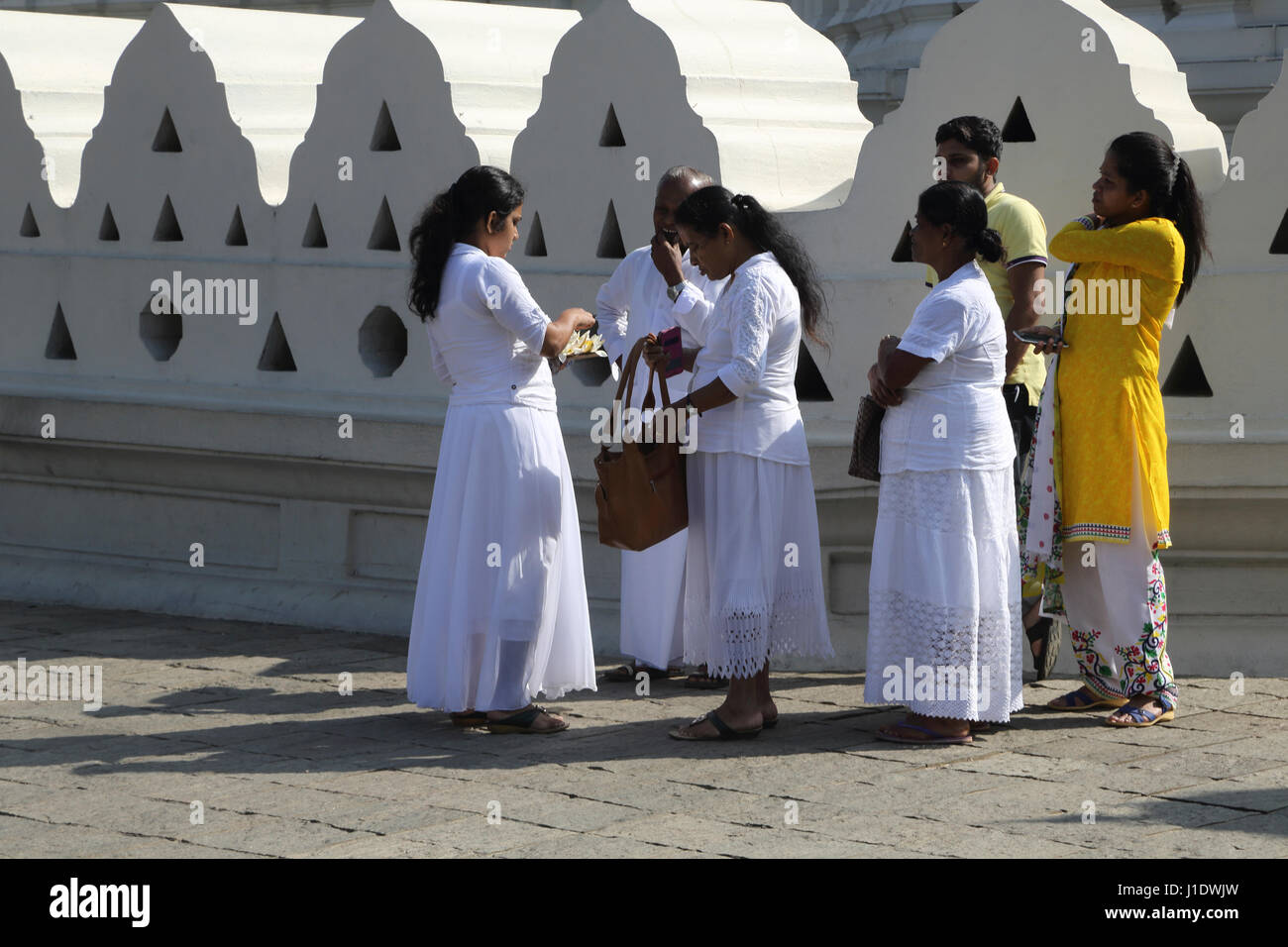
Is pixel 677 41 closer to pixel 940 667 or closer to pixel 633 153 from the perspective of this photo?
pixel 633 153

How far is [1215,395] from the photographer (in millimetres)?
6812

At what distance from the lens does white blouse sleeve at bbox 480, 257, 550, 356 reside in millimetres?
5992

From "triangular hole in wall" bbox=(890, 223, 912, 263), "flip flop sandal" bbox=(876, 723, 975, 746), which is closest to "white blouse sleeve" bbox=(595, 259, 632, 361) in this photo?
"triangular hole in wall" bbox=(890, 223, 912, 263)

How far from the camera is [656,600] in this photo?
22.9ft

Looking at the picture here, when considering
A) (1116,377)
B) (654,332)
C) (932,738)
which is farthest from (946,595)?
(654,332)

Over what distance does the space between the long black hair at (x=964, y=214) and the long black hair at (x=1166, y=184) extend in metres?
0.55

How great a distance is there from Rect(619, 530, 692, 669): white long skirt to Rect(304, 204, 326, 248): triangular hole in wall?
7.00 feet

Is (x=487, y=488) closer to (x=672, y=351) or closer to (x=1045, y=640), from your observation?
(x=672, y=351)

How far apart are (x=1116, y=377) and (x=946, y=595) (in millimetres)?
905

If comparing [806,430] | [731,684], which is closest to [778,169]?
[806,430]

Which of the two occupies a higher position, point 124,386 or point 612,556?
point 124,386

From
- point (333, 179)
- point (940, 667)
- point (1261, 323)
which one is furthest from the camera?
point (333, 179)

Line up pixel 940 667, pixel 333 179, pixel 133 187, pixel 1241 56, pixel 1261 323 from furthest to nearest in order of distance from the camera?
pixel 1241 56 < pixel 133 187 < pixel 333 179 < pixel 1261 323 < pixel 940 667

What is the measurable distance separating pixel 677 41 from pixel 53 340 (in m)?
3.37
